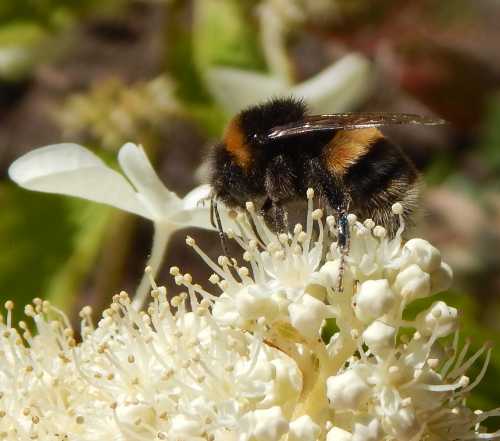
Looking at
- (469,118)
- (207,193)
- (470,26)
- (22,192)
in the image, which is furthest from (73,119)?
(470,26)

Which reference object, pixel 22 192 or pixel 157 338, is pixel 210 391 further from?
pixel 22 192

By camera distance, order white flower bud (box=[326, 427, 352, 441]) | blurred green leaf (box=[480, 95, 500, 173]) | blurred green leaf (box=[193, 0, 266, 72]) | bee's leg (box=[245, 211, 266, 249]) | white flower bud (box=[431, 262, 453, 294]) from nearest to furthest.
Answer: white flower bud (box=[326, 427, 352, 441])
white flower bud (box=[431, 262, 453, 294])
bee's leg (box=[245, 211, 266, 249])
blurred green leaf (box=[193, 0, 266, 72])
blurred green leaf (box=[480, 95, 500, 173])

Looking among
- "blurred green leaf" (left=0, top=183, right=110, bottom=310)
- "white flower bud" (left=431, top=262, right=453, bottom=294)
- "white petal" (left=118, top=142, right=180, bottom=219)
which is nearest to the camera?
"white flower bud" (left=431, top=262, right=453, bottom=294)

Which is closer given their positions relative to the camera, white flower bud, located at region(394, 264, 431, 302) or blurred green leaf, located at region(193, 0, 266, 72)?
white flower bud, located at region(394, 264, 431, 302)

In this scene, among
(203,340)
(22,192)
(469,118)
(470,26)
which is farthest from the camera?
(470,26)

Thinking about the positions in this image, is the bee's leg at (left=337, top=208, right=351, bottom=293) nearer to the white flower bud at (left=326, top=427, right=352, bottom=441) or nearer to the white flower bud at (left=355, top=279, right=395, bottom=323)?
the white flower bud at (left=355, top=279, right=395, bottom=323)

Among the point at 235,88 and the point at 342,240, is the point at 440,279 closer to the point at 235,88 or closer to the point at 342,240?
the point at 342,240

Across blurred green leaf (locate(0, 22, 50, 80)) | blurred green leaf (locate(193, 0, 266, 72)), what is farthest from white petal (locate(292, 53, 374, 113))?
blurred green leaf (locate(0, 22, 50, 80))
